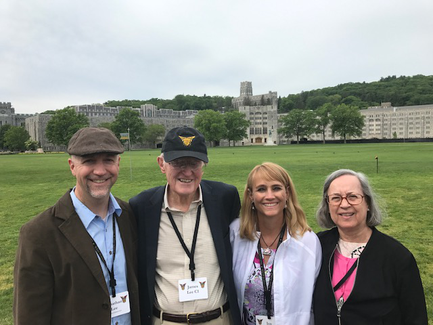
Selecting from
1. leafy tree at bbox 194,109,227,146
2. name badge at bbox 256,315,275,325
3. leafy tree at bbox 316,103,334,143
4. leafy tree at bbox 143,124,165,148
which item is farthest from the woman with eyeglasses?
leafy tree at bbox 316,103,334,143

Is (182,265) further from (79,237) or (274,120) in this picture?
(274,120)

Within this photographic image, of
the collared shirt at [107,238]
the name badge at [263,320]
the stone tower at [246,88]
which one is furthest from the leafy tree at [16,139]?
the stone tower at [246,88]

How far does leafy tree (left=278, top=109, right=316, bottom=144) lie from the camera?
98125mm

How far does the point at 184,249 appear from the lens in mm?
2787

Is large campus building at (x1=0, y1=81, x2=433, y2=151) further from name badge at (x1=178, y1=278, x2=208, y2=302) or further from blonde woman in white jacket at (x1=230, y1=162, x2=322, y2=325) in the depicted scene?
name badge at (x1=178, y1=278, x2=208, y2=302)

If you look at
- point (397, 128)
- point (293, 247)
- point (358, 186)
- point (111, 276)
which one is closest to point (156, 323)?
point (111, 276)

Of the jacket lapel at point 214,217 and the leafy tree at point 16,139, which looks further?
the leafy tree at point 16,139

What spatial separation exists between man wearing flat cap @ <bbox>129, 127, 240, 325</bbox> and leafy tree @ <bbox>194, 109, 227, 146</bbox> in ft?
281

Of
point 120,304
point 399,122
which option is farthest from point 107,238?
point 399,122

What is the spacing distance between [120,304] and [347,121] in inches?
3839

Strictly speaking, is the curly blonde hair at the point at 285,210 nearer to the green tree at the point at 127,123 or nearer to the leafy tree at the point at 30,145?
the green tree at the point at 127,123

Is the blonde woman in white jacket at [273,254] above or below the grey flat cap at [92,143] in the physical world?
below

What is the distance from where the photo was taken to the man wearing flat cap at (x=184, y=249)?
9.04ft

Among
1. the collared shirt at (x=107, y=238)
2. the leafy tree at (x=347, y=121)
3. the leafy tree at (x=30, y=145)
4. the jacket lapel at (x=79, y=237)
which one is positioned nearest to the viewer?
the jacket lapel at (x=79, y=237)
